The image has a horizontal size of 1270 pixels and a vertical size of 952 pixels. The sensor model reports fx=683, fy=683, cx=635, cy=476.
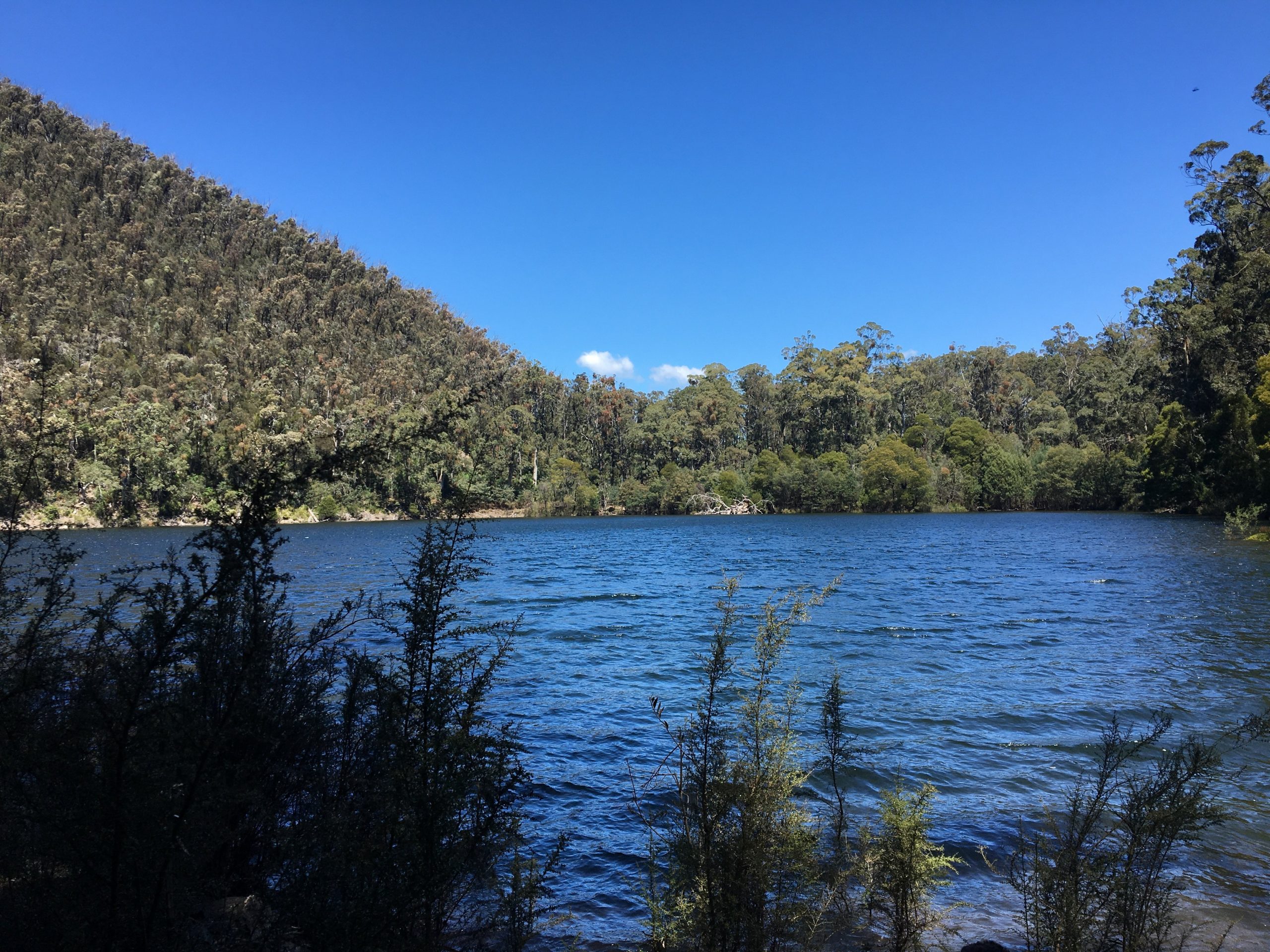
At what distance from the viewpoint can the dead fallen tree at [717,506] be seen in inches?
3927

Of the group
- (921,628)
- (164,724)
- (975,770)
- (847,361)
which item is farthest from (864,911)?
(847,361)

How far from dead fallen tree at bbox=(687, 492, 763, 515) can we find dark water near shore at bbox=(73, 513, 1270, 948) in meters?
59.8

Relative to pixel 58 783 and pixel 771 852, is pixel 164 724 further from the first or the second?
pixel 771 852

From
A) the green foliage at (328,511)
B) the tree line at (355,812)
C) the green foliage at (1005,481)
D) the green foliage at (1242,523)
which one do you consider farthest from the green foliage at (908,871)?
the green foliage at (1005,481)

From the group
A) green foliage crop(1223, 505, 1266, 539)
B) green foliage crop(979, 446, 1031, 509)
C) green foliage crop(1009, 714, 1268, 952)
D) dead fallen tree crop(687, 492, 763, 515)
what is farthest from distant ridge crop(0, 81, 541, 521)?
green foliage crop(979, 446, 1031, 509)

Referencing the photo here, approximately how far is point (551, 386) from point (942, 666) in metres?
118

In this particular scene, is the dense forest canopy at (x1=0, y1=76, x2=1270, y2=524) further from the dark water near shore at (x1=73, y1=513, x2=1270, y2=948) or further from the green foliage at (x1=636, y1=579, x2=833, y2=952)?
the green foliage at (x1=636, y1=579, x2=833, y2=952)

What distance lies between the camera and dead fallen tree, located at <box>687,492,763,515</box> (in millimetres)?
99750

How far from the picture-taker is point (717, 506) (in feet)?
331

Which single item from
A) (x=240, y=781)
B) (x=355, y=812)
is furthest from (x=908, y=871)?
(x=240, y=781)

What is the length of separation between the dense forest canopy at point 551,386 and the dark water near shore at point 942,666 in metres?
21.1

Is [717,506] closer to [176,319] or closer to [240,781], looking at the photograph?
[176,319]

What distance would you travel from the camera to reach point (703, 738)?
4.09 meters

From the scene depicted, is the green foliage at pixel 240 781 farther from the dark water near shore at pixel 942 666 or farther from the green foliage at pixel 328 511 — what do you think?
the green foliage at pixel 328 511
